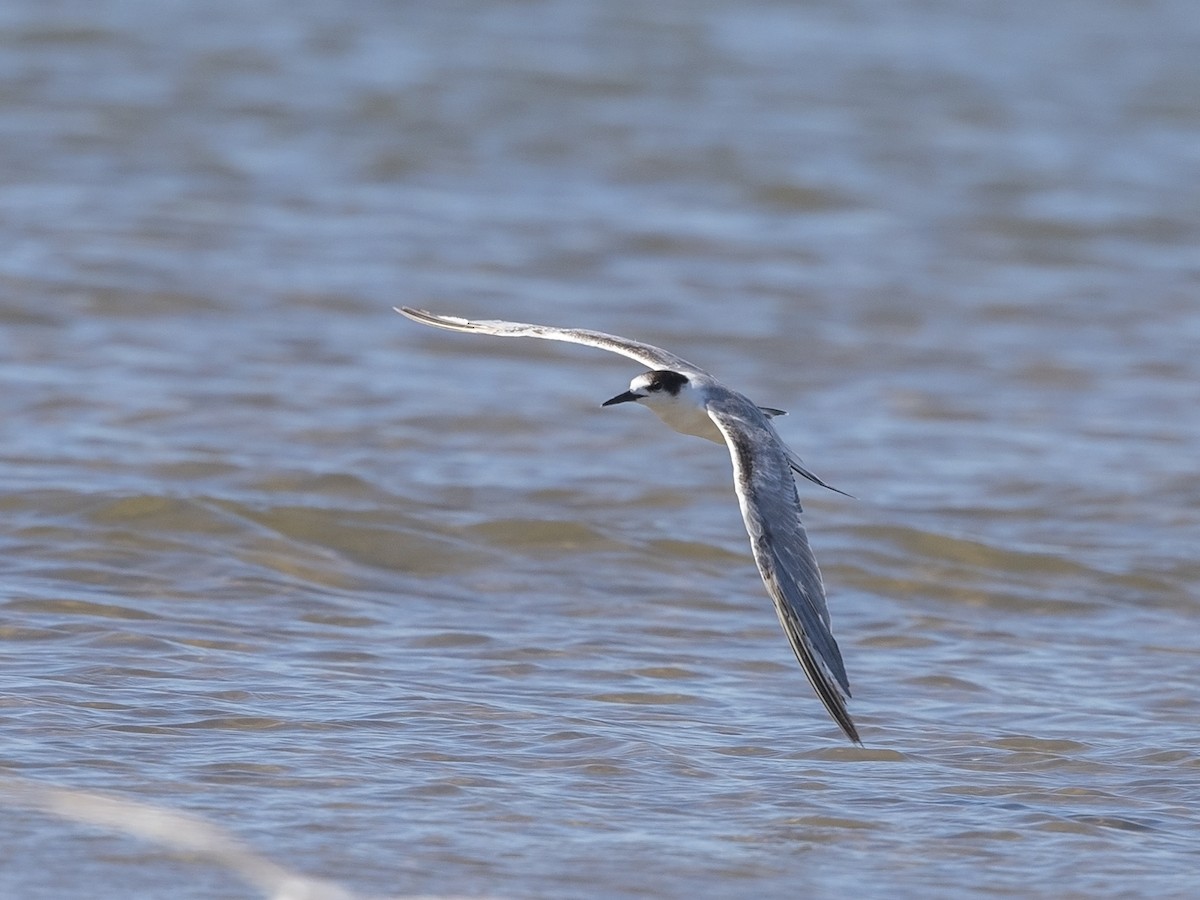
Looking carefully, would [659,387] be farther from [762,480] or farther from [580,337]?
[762,480]

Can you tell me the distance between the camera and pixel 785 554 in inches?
218

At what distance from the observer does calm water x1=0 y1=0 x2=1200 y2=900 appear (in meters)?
5.73

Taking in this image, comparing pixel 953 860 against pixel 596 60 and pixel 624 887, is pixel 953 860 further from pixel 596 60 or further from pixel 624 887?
pixel 596 60

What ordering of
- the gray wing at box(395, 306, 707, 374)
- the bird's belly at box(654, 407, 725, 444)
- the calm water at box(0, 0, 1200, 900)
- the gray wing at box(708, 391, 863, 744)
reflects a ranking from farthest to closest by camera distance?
the gray wing at box(395, 306, 707, 374)
the bird's belly at box(654, 407, 725, 444)
the calm water at box(0, 0, 1200, 900)
the gray wing at box(708, 391, 863, 744)

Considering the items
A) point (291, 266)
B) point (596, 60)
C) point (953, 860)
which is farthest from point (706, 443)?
point (596, 60)

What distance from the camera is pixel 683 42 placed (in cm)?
2158

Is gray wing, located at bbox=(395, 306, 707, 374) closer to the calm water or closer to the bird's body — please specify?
the bird's body

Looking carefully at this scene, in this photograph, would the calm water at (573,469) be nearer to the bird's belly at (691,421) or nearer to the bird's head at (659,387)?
the bird's belly at (691,421)

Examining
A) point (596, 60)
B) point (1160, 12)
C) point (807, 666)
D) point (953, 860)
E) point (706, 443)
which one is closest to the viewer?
point (807, 666)

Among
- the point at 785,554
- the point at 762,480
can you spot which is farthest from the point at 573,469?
the point at 785,554

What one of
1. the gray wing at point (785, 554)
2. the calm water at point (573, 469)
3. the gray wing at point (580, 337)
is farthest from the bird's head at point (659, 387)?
the calm water at point (573, 469)

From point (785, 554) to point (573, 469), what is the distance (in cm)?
419

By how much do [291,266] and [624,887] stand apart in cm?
835

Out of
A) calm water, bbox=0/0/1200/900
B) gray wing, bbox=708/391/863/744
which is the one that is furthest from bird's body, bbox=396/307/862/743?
calm water, bbox=0/0/1200/900
